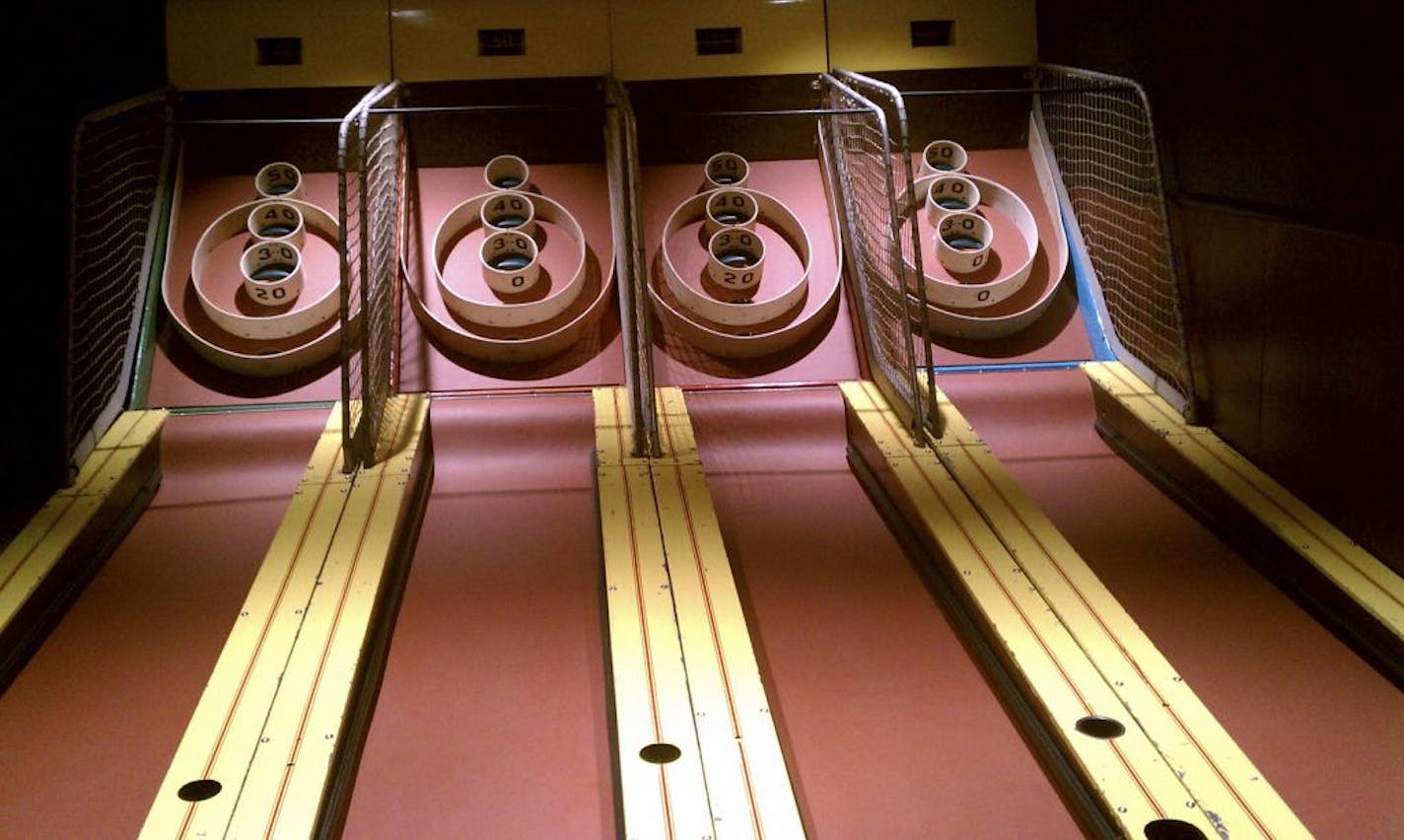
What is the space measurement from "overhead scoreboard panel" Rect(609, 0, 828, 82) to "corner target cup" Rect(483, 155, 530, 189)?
0.60 metres

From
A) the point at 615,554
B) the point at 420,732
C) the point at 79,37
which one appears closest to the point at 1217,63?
the point at 615,554

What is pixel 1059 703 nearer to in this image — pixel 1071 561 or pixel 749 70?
pixel 1071 561

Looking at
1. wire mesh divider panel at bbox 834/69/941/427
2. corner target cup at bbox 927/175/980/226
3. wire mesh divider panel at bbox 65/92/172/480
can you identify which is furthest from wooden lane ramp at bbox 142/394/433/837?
corner target cup at bbox 927/175/980/226

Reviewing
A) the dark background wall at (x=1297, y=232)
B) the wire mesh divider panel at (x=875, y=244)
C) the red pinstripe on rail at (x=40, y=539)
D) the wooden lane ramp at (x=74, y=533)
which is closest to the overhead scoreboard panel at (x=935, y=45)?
the wire mesh divider panel at (x=875, y=244)

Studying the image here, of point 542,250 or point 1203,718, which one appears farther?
point 542,250

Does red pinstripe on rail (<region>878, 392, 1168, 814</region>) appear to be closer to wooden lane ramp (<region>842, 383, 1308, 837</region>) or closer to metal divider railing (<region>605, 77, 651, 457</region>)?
wooden lane ramp (<region>842, 383, 1308, 837</region>)

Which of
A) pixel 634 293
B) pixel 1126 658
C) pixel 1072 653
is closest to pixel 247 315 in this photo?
pixel 634 293

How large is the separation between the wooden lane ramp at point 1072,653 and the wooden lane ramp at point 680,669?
59 cm

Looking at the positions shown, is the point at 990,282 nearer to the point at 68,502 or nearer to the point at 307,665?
the point at 307,665

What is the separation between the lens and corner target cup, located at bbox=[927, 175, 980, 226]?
15.3 ft

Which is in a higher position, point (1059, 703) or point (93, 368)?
point (93, 368)

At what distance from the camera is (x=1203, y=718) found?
106 inches

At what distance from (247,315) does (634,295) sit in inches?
55.2

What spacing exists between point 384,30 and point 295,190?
0.78m
